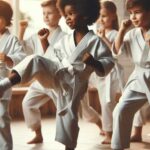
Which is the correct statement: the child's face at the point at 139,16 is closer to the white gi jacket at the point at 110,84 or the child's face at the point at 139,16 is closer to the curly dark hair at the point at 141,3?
the curly dark hair at the point at 141,3

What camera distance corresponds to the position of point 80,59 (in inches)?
67.0

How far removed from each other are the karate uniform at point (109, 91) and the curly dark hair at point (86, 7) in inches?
21.2

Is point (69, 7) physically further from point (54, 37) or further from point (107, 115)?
point (107, 115)

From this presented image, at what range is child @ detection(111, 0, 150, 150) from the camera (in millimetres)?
1722

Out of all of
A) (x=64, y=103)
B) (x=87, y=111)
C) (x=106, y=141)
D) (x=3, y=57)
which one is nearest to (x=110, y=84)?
(x=87, y=111)

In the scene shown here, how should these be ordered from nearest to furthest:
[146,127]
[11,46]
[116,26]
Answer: [11,46]
[116,26]
[146,127]

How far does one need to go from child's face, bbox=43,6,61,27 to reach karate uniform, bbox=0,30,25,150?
12.1 inches

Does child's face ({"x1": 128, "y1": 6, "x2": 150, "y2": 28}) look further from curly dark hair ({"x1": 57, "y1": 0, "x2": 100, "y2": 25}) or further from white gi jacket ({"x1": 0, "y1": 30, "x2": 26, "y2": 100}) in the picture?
white gi jacket ({"x1": 0, "y1": 30, "x2": 26, "y2": 100})

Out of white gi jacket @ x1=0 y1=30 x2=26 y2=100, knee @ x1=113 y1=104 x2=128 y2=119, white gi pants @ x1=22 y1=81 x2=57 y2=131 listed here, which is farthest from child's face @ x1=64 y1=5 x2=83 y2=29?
white gi pants @ x1=22 y1=81 x2=57 y2=131

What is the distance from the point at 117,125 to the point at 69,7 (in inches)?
20.2

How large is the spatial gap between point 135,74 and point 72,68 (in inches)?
11.6

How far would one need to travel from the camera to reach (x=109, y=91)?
2252mm

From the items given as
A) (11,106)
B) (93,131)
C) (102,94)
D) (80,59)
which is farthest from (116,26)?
(11,106)

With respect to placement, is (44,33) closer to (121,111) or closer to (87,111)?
(121,111)
